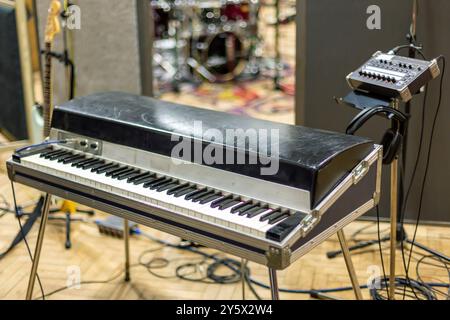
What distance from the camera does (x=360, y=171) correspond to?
2.17 m

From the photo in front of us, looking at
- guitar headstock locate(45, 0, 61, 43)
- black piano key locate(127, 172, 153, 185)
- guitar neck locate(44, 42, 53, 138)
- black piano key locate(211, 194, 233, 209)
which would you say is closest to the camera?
black piano key locate(211, 194, 233, 209)

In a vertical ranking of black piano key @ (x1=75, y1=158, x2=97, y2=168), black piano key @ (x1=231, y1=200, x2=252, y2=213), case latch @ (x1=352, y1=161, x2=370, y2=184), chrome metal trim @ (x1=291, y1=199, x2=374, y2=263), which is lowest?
chrome metal trim @ (x1=291, y1=199, x2=374, y2=263)

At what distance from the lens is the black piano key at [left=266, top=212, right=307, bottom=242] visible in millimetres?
1871

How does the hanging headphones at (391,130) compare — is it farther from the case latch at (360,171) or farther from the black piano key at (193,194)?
the black piano key at (193,194)

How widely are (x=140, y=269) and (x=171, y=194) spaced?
1342 millimetres

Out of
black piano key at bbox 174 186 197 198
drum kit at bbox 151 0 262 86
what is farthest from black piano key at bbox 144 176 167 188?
drum kit at bbox 151 0 262 86

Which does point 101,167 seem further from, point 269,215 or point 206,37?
point 206,37

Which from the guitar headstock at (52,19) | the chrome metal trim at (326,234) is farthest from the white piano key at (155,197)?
the guitar headstock at (52,19)

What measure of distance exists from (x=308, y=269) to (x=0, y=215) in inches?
77.6

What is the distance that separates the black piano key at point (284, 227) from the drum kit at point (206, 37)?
200 inches

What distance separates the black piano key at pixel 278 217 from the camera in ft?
6.44

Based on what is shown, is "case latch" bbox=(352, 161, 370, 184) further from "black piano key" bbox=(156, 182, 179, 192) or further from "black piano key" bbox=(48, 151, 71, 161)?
"black piano key" bbox=(48, 151, 71, 161)
